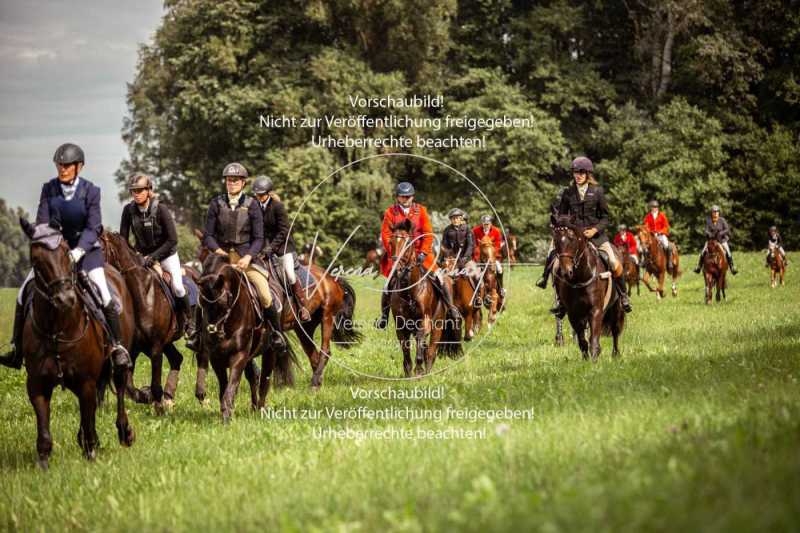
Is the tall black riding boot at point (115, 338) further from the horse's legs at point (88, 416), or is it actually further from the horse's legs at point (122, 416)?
the horse's legs at point (88, 416)

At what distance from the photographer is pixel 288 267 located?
13.6 metres

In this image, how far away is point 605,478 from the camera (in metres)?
5.37

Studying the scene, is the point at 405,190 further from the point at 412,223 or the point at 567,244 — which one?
the point at 567,244

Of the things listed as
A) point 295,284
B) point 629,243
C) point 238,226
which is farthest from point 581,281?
point 629,243

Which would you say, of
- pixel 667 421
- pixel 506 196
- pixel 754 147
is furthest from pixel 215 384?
pixel 754 147

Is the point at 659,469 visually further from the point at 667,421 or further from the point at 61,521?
the point at 61,521

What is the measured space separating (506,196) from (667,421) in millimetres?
34491

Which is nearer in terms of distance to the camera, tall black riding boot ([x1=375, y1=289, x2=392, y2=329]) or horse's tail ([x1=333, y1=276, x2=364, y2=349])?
tall black riding boot ([x1=375, y1=289, x2=392, y2=329])

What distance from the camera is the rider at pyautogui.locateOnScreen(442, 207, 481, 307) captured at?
1752 cm

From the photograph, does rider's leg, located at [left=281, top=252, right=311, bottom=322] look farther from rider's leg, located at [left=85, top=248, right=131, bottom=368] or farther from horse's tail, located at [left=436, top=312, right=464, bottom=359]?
rider's leg, located at [left=85, top=248, right=131, bottom=368]

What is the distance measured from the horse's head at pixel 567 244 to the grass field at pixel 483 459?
140 centimetres

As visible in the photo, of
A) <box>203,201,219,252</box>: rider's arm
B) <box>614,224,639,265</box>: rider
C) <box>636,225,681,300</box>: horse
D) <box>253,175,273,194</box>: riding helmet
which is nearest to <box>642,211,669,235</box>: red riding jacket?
<box>636,225,681,300</box>: horse

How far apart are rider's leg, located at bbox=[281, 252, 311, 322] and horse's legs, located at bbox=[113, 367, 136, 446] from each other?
12.5 feet

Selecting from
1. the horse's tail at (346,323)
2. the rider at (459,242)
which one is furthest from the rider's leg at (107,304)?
the rider at (459,242)
